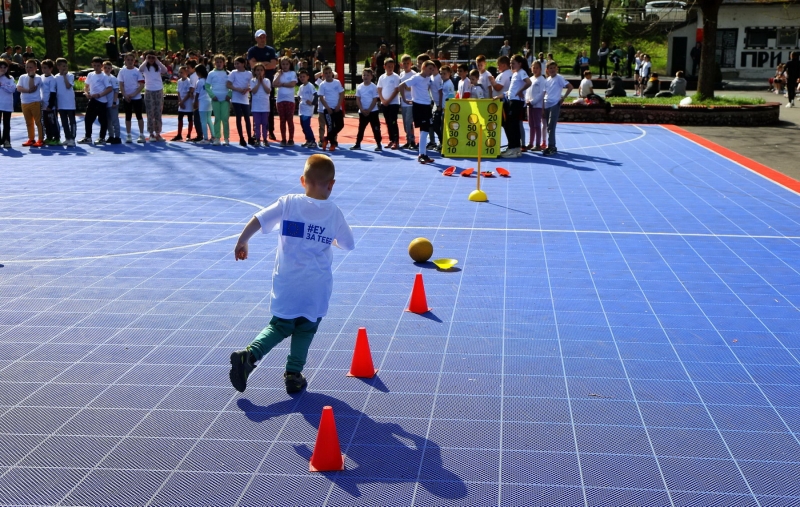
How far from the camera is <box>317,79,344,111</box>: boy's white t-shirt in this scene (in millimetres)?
19062

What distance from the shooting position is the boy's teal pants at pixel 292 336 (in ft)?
18.3

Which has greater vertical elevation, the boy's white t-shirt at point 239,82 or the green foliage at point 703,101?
the boy's white t-shirt at point 239,82

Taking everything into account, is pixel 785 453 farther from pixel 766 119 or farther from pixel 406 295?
pixel 766 119

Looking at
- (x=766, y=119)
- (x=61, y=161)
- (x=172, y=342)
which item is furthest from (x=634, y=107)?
(x=172, y=342)

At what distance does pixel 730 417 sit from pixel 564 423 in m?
1.09

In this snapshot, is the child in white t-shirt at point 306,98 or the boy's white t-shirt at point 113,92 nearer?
the child in white t-shirt at point 306,98

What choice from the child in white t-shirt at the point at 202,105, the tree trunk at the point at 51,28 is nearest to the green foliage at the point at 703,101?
the child in white t-shirt at the point at 202,105

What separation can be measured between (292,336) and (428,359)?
50.1 inches

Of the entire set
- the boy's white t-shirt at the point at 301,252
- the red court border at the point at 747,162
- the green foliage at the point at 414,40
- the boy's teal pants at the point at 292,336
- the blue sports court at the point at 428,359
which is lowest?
the blue sports court at the point at 428,359

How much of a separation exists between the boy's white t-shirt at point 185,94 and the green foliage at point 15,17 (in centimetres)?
4409

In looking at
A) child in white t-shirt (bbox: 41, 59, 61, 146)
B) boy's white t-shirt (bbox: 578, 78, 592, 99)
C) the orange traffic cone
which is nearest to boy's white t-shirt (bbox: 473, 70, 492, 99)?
boy's white t-shirt (bbox: 578, 78, 592, 99)

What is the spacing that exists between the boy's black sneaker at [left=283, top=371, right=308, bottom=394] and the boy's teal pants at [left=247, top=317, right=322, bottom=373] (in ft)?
0.10

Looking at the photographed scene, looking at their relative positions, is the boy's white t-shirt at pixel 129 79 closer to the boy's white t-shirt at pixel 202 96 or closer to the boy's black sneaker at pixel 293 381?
the boy's white t-shirt at pixel 202 96

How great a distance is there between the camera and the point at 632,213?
1251 cm
